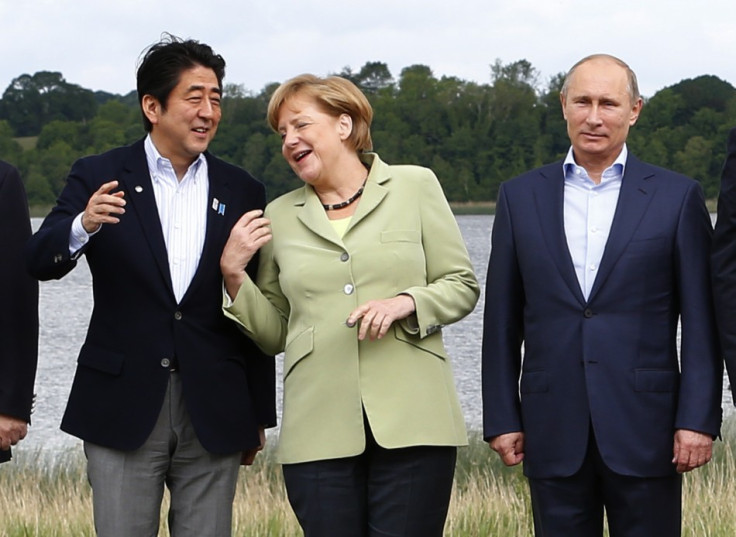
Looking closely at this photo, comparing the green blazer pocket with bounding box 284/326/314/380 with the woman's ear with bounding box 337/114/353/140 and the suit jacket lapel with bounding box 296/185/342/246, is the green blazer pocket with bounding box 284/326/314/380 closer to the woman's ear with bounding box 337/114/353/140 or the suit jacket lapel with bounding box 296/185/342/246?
the suit jacket lapel with bounding box 296/185/342/246

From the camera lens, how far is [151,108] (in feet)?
14.0

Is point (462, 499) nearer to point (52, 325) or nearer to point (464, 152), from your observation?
point (52, 325)


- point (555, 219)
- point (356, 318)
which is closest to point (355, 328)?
point (356, 318)

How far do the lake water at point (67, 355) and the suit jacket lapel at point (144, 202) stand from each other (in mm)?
6736

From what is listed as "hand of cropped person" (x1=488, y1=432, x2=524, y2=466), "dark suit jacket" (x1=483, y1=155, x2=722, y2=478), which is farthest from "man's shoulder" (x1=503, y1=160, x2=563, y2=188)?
"hand of cropped person" (x1=488, y1=432, x2=524, y2=466)

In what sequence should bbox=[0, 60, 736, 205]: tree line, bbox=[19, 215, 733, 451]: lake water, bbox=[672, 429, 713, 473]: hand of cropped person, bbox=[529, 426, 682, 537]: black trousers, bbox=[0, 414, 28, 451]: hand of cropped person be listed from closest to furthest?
bbox=[672, 429, 713, 473]: hand of cropped person → bbox=[529, 426, 682, 537]: black trousers → bbox=[0, 414, 28, 451]: hand of cropped person → bbox=[19, 215, 733, 451]: lake water → bbox=[0, 60, 736, 205]: tree line

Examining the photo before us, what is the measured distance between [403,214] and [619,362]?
2.73ft

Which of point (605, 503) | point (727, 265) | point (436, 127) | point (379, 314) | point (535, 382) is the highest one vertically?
point (436, 127)

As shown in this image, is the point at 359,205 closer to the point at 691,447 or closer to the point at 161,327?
the point at 161,327

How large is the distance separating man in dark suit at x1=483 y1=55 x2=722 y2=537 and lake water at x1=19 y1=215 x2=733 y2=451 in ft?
23.6

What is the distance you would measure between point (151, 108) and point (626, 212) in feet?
5.20

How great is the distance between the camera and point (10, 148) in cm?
5372

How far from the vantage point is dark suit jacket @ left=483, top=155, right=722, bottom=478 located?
12.9 ft

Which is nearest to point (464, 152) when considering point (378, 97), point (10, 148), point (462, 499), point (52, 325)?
point (378, 97)
